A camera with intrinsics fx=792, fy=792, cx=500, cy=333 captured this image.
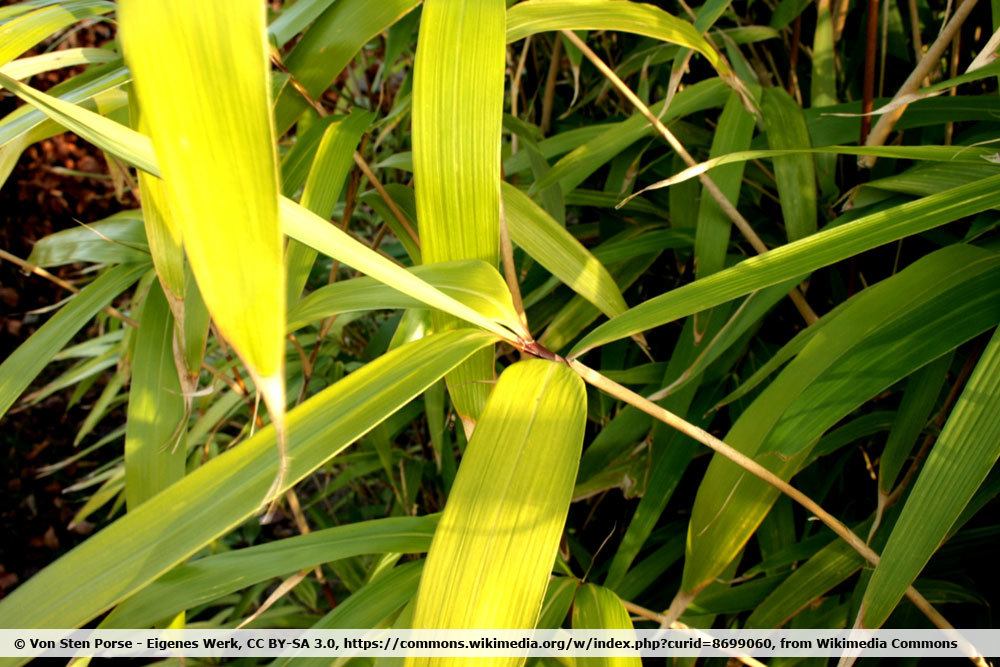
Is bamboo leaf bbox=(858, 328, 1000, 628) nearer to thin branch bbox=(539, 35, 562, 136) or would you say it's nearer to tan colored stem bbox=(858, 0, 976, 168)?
tan colored stem bbox=(858, 0, 976, 168)

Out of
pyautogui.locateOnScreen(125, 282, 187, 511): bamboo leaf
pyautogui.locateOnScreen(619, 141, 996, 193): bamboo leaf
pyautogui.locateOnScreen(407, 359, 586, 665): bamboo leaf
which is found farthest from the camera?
pyautogui.locateOnScreen(125, 282, 187, 511): bamboo leaf

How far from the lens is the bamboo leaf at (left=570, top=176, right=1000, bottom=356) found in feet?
1.26

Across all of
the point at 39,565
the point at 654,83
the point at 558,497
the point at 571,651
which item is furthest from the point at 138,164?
the point at 39,565

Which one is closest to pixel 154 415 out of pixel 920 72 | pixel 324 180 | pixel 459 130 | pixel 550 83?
pixel 324 180

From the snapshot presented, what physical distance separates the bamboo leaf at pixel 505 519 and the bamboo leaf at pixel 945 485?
0.18 meters

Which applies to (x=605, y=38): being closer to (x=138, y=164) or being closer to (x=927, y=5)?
(x=927, y=5)

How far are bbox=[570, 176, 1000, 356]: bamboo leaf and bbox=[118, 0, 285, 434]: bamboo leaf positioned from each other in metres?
0.21

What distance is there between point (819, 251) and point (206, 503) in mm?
301

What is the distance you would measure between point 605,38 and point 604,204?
0.34 meters

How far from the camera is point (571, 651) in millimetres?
486

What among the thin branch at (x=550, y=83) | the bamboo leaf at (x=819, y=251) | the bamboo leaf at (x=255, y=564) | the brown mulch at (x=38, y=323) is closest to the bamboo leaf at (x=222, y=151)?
the bamboo leaf at (x=819, y=251)

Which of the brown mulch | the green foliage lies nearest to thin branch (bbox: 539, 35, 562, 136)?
the green foliage

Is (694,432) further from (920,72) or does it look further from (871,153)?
(920,72)

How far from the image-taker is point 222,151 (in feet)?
0.67
